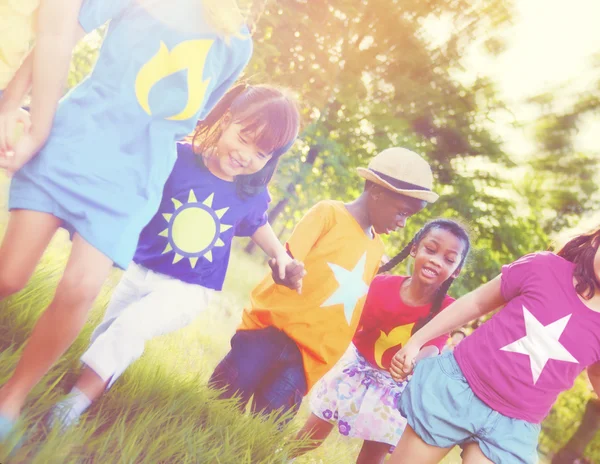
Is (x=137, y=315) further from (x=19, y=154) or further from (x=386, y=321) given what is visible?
(x=386, y=321)

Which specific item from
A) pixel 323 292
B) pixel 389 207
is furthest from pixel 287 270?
pixel 389 207

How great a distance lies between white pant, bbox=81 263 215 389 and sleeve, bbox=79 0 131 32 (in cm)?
36

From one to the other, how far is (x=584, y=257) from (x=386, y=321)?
0.39 m

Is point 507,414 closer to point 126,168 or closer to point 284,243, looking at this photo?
point 284,243

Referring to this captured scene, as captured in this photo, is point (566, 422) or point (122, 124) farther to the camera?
point (566, 422)

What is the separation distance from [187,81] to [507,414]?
65 centimetres

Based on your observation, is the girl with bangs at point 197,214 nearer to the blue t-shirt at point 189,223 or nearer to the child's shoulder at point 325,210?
the blue t-shirt at point 189,223

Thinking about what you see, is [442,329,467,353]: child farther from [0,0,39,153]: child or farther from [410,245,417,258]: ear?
[0,0,39,153]: child

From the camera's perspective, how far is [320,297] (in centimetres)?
99

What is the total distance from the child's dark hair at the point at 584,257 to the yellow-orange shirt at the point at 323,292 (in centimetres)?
33

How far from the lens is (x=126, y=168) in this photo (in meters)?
0.66

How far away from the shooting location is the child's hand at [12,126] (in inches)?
24.4

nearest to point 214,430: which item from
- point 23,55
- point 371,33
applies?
point 23,55

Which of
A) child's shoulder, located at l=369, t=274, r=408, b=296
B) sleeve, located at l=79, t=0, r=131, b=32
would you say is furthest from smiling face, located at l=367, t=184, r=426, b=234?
sleeve, located at l=79, t=0, r=131, b=32
